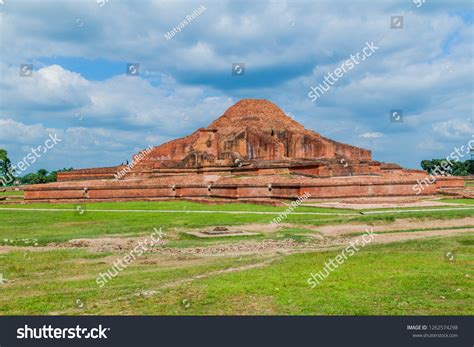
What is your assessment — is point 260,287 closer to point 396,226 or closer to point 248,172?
point 396,226

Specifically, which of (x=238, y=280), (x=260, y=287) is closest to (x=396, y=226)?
(x=238, y=280)

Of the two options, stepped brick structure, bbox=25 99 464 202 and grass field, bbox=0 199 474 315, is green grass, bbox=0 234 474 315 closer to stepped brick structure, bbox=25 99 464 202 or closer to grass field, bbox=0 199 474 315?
grass field, bbox=0 199 474 315

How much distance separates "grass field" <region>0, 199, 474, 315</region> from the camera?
6020mm

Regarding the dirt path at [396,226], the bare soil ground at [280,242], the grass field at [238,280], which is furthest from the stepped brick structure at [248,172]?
the grass field at [238,280]

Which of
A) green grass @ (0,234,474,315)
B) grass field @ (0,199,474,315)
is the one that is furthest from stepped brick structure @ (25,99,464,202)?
green grass @ (0,234,474,315)

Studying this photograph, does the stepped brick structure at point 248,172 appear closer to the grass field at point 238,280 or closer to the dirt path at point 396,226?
the dirt path at point 396,226

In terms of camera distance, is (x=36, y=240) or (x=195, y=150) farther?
(x=195, y=150)

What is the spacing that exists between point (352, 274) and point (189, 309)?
9.71 ft

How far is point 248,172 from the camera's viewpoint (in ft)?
99.9

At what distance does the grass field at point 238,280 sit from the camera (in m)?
6.02

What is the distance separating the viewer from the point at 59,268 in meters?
9.05

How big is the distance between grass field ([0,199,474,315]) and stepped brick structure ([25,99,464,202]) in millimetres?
11028

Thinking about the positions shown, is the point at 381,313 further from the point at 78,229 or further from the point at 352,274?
the point at 78,229
